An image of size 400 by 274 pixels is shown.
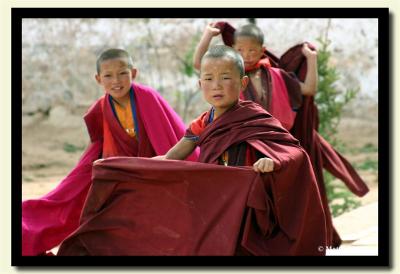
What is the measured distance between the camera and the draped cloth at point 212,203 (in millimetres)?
6344

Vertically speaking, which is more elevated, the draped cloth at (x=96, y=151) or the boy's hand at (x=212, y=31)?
the boy's hand at (x=212, y=31)

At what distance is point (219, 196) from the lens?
642cm

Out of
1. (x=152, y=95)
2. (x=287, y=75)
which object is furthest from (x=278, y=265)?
(x=287, y=75)

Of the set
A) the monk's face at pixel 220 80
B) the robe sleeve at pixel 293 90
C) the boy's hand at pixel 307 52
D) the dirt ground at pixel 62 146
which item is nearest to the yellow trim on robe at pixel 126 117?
the monk's face at pixel 220 80

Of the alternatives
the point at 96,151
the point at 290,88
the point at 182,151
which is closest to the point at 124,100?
the point at 96,151

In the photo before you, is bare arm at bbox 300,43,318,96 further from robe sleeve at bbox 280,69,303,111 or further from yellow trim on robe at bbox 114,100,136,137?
yellow trim on robe at bbox 114,100,136,137

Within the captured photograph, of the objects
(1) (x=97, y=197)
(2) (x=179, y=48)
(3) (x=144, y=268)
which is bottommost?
(3) (x=144, y=268)

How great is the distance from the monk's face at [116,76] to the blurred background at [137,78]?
25.8 ft

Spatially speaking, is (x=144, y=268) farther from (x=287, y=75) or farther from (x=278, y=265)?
(x=287, y=75)

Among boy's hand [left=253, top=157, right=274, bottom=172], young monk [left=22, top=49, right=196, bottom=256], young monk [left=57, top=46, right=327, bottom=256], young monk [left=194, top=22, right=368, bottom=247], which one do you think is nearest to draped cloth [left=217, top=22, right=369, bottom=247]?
young monk [left=194, top=22, right=368, bottom=247]

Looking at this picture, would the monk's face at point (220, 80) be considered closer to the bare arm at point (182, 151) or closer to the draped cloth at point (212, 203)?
the draped cloth at point (212, 203)

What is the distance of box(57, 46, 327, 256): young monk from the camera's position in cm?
634

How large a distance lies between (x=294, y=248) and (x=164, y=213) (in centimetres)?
81

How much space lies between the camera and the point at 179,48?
663 inches
